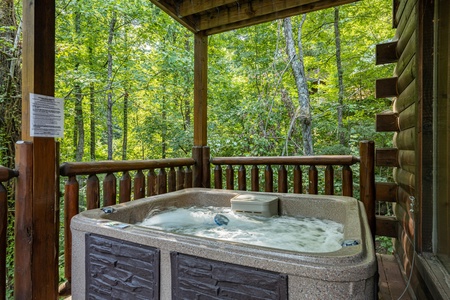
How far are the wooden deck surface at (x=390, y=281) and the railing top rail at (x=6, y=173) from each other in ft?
7.83

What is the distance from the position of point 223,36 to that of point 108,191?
20.7 ft

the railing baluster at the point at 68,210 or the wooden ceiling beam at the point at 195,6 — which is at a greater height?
the wooden ceiling beam at the point at 195,6

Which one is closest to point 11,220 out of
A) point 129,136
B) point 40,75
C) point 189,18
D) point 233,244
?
point 40,75

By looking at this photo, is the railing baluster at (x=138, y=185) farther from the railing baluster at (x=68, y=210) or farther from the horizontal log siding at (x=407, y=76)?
the horizontal log siding at (x=407, y=76)

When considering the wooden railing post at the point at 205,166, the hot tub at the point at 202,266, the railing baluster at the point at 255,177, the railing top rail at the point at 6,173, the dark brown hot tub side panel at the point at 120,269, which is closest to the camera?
the hot tub at the point at 202,266

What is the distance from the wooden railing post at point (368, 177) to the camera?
92.0 inches

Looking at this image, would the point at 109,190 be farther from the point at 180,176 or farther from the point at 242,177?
the point at 242,177

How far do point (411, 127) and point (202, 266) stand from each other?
175cm

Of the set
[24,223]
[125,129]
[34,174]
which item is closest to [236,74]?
[125,129]

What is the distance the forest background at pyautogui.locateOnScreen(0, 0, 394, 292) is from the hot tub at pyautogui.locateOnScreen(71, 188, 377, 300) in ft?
13.9

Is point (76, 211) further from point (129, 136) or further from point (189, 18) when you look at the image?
point (129, 136)

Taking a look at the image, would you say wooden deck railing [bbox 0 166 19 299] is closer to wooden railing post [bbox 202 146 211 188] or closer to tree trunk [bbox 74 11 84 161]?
wooden railing post [bbox 202 146 211 188]

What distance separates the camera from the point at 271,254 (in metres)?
1.07

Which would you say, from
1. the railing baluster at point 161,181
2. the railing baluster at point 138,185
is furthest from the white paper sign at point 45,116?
the railing baluster at point 161,181
